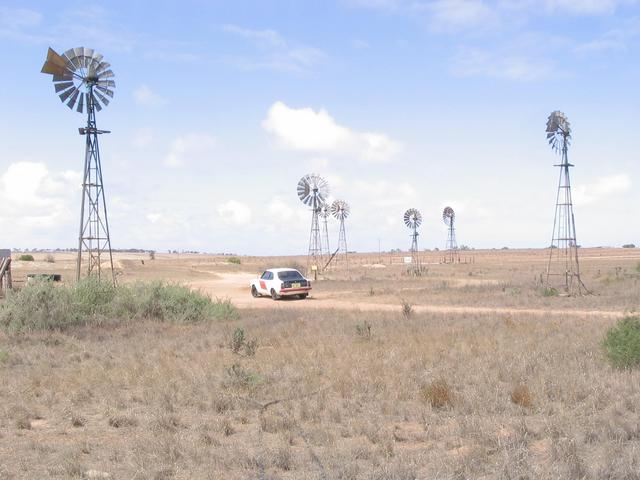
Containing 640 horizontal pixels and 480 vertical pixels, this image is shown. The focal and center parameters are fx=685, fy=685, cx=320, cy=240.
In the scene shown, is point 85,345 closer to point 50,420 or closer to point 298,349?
point 298,349

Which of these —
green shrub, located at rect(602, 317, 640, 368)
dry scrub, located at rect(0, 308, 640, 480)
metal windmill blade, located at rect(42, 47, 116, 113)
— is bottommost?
dry scrub, located at rect(0, 308, 640, 480)

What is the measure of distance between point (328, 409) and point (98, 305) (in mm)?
14349

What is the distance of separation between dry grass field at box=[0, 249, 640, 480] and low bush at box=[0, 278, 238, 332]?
4.73 feet

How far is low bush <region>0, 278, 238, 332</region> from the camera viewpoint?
67.1 feet

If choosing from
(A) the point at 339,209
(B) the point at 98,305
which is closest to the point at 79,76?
(B) the point at 98,305

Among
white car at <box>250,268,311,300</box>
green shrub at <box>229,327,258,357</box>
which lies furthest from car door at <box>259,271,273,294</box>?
green shrub at <box>229,327,258,357</box>

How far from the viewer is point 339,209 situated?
2635 inches

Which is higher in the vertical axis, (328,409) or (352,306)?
(352,306)

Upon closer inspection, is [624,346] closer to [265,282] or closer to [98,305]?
[98,305]

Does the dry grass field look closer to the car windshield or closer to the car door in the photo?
the car windshield

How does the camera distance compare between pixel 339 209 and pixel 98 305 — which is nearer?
pixel 98 305

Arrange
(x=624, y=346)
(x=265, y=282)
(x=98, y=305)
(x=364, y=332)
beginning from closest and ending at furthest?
(x=624, y=346), (x=364, y=332), (x=98, y=305), (x=265, y=282)

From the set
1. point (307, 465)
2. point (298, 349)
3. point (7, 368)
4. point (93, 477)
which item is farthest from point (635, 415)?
point (7, 368)

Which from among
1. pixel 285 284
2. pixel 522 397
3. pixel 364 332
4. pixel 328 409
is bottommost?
pixel 328 409
